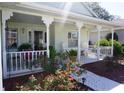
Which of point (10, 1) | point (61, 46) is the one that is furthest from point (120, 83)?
point (61, 46)

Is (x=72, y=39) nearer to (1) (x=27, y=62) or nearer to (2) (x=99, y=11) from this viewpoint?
(1) (x=27, y=62)

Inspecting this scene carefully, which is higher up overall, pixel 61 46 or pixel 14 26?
pixel 14 26

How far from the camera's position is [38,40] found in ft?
44.6

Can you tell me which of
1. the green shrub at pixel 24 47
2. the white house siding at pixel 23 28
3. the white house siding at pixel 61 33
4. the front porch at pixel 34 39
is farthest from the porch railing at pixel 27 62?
the white house siding at pixel 61 33

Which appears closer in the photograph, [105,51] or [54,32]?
[54,32]

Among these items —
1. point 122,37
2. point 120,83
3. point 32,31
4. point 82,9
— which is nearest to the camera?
point 120,83

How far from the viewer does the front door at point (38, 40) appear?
43.6 feet

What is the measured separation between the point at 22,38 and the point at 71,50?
3696 mm

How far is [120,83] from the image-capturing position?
7777mm

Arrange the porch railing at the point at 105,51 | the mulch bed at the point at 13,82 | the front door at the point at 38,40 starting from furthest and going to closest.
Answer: the porch railing at the point at 105,51, the front door at the point at 38,40, the mulch bed at the point at 13,82

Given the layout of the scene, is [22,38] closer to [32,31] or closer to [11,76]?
[32,31]

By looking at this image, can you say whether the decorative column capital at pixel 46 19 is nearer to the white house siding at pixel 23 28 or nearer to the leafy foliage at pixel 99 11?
the white house siding at pixel 23 28

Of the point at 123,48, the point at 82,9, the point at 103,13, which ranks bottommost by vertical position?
the point at 123,48

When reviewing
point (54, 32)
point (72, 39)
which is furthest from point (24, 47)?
point (72, 39)
